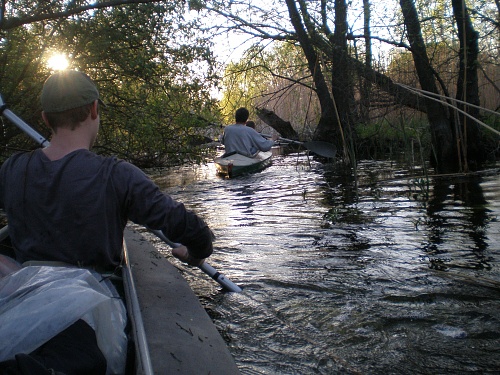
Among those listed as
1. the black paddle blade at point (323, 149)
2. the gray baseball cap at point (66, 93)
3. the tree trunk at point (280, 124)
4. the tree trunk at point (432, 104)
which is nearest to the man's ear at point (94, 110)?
the gray baseball cap at point (66, 93)

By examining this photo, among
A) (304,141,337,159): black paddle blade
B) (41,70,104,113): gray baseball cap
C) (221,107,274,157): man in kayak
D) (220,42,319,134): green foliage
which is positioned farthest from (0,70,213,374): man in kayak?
(220,42,319,134): green foliage

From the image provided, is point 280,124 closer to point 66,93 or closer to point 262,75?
point 262,75

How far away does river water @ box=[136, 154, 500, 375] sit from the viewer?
2.74 metres

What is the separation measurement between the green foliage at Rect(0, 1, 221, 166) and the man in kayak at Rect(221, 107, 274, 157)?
3.85 meters

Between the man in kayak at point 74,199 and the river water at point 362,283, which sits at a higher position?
the man in kayak at point 74,199

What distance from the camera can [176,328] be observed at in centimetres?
244

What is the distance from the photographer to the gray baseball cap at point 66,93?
211 cm

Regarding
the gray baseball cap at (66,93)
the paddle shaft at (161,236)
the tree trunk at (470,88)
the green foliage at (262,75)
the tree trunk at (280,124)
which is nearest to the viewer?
the gray baseball cap at (66,93)

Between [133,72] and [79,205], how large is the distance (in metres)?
5.32

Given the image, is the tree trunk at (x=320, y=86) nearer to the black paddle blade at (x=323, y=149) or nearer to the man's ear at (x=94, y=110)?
the black paddle blade at (x=323, y=149)

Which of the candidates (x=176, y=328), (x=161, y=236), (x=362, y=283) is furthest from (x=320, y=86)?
(x=176, y=328)

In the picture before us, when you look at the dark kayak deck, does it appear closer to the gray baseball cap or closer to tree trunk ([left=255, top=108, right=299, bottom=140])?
the gray baseball cap

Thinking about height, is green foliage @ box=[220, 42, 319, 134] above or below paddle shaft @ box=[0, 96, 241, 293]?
above

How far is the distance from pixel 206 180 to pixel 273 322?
856cm
